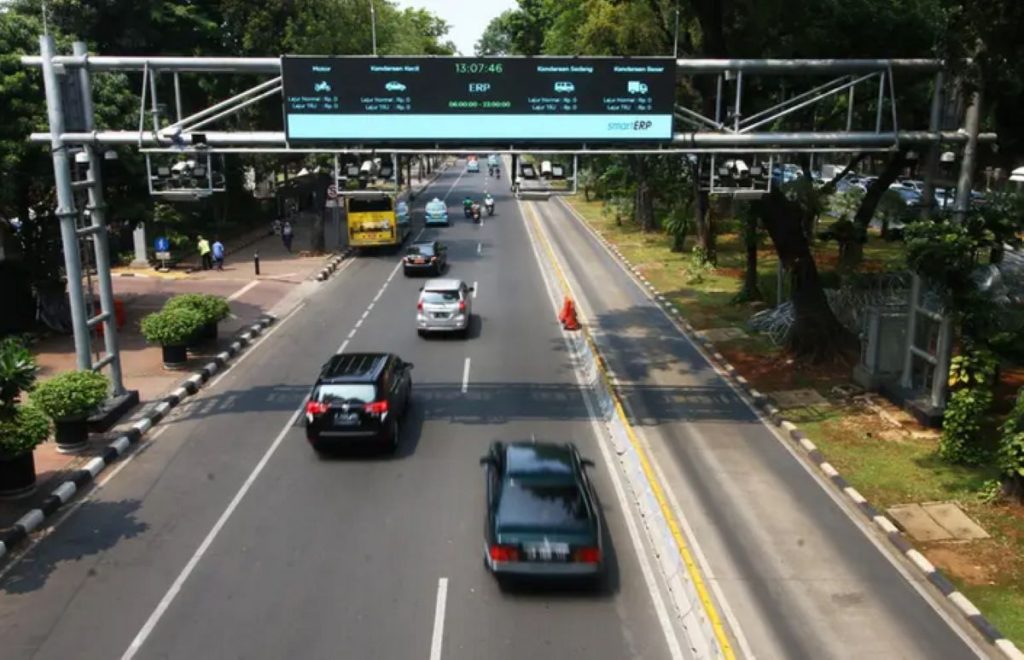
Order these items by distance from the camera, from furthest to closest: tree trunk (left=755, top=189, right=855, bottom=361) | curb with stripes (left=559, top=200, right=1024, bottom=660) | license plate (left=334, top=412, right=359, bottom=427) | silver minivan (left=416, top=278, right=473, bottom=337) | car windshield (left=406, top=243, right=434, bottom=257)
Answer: car windshield (left=406, top=243, right=434, bottom=257)
silver minivan (left=416, top=278, right=473, bottom=337)
tree trunk (left=755, top=189, right=855, bottom=361)
license plate (left=334, top=412, right=359, bottom=427)
curb with stripes (left=559, top=200, right=1024, bottom=660)

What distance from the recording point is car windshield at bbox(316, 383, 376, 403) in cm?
1585

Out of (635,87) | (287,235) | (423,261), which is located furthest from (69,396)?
(287,235)

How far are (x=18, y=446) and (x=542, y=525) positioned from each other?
9.18 metres

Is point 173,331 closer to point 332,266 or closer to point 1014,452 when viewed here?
point 332,266

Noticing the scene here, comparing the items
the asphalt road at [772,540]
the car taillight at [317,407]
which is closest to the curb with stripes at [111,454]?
the car taillight at [317,407]

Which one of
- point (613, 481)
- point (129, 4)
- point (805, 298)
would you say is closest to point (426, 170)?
A: point (129, 4)

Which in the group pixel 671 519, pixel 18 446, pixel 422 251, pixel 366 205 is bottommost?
pixel 671 519

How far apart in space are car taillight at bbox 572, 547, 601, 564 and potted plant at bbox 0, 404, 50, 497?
9.66 meters

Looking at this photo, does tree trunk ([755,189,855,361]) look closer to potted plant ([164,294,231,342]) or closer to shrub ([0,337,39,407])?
potted plant ([164,294,231,342])

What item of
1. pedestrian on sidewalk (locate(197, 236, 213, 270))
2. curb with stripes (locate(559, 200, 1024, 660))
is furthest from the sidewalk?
curb with stripes (locate(559, 200, 1024, 660))

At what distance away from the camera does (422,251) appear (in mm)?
38000

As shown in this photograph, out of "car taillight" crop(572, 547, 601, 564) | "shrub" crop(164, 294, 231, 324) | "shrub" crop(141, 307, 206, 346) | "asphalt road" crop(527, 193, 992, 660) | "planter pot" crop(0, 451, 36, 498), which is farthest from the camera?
"shrub" crop(164, 294, 231, 324)

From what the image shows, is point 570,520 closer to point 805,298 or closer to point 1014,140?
point 805,298

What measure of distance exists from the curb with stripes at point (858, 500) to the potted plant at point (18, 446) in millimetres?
14231
